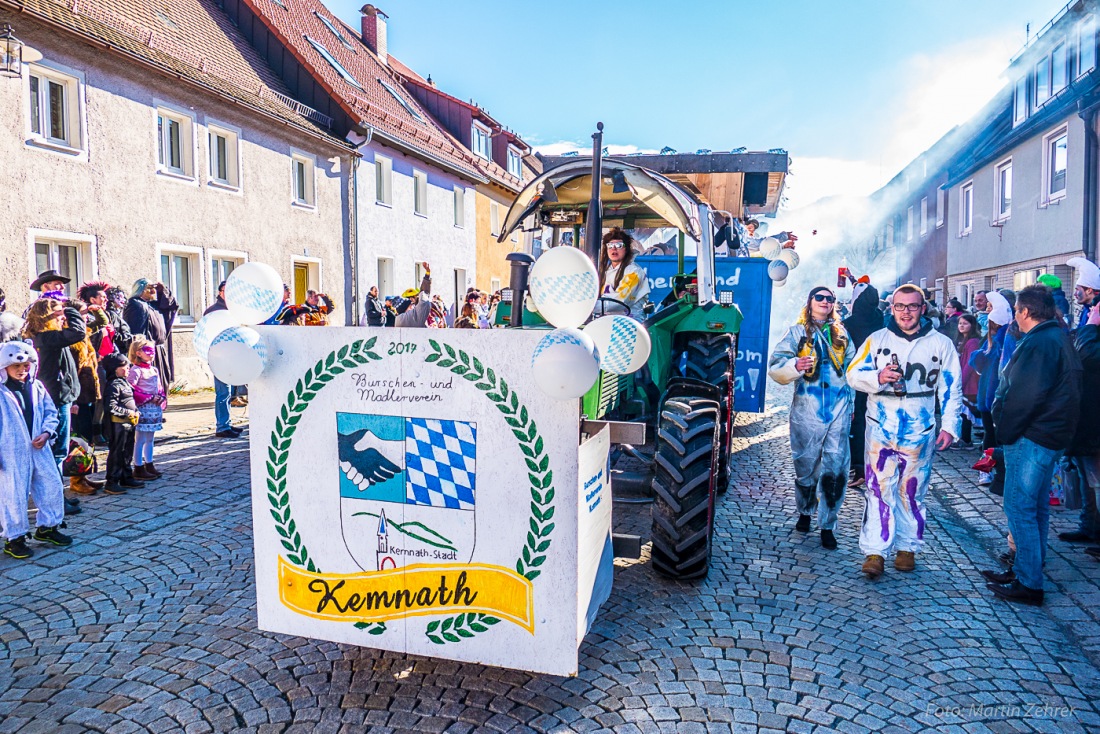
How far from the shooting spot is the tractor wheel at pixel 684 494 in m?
4.45

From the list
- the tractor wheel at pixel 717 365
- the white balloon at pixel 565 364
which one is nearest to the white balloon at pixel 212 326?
the white balloon at pixel 565 364

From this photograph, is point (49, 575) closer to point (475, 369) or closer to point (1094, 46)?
point (475, 369)

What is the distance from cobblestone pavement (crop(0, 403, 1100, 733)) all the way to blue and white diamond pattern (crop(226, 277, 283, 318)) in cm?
166

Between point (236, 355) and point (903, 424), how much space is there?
155 inches

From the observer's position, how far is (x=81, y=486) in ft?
22.5

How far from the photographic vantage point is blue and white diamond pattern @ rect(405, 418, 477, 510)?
123 inches

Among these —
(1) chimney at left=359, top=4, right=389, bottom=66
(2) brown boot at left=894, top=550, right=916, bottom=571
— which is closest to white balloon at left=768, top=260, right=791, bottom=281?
(2) brown boot at left=894, top=550, right=916, bottom=571

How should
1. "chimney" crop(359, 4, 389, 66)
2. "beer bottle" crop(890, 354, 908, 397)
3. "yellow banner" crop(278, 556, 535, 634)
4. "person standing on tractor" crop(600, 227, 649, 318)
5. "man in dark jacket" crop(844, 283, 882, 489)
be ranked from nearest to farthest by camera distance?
1. "yellow banner" crop(278, 556, 535, 634)
2. "beer bottle" crop(890, 354, 908, 397)
3. "person standing on tractor" crop(600, 227, 649, 318)
4. "man in dark jacket" crop(844, 283, 882, 489)
5. "chimney" crop(359, 4, 389, 66)

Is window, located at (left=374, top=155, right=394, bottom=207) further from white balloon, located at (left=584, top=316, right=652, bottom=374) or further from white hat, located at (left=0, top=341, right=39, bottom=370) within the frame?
white balloon, located at (left=584, top=316, right=652, bottom=374)

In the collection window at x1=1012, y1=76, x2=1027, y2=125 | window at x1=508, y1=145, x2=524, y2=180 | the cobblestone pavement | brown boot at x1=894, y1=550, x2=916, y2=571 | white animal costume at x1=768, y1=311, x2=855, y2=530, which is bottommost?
the cobblestone pavement

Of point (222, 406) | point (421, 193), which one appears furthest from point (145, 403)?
point (421, 193)

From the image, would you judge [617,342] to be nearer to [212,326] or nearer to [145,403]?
[212,326]

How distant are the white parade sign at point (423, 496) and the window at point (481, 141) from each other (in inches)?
1021

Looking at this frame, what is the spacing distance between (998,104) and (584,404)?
2376 cm
